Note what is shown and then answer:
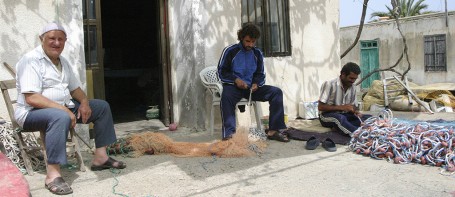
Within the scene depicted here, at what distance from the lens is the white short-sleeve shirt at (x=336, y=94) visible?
5.82m

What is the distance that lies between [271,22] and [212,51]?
1.44 m

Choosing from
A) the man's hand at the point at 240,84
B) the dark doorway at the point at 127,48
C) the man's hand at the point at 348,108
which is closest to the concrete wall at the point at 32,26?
the man's hand at the point at 240,84

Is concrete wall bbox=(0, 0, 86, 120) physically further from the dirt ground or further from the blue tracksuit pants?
the blue tracksuit pants

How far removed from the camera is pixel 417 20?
1864cm

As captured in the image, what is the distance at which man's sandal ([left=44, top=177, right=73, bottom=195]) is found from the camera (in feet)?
11.9

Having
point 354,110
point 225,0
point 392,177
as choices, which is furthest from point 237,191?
point 225,0

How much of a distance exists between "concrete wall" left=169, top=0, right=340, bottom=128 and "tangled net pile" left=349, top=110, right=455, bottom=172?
2.51 meters

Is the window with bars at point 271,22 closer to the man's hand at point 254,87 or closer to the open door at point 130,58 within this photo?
the man's hand at point 254,87

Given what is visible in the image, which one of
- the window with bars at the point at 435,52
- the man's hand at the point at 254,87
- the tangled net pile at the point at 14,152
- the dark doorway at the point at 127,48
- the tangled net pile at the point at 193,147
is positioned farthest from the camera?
the window with bars at the point at 435,52

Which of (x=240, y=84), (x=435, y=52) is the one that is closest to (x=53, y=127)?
(x=240, y=84)

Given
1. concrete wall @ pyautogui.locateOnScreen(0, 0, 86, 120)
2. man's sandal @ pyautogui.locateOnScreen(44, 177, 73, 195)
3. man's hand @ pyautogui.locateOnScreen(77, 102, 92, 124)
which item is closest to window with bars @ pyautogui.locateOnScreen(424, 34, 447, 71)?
concrete wall @ pyautogui.locateOnScreen(0, 0, 86, 120)

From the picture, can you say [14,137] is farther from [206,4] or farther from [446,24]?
[446,24]

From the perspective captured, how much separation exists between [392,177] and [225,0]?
3.79m

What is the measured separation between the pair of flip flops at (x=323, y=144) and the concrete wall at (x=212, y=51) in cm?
180
